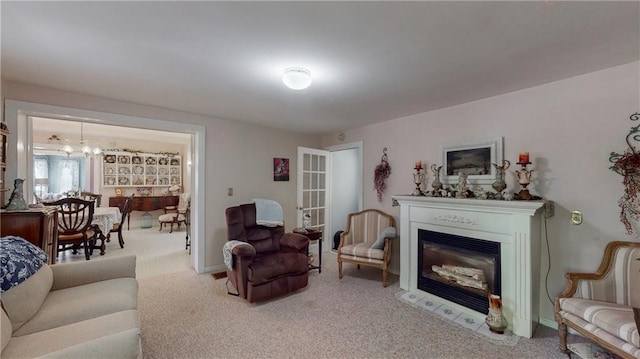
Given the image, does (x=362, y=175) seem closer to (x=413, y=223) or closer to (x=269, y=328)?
(x=413, y=223)

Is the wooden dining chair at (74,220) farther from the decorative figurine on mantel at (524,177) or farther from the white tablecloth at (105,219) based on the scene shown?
the decorative figurine on mantel at (524,177)

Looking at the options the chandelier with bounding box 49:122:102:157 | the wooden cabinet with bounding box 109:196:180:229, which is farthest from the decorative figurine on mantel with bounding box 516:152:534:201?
the chandelier with bounding box 49:122:102:157

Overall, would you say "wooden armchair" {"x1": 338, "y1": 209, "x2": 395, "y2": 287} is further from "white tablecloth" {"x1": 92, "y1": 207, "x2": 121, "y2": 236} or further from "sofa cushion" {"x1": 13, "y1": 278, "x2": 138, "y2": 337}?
"white tablecloth" {"x1": 92, "y1": 207, "x2": 121, "y2": 236}

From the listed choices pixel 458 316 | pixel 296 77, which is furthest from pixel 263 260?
pixel 458 316

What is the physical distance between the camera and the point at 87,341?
4.08 feet

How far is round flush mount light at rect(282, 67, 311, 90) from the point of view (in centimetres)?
202

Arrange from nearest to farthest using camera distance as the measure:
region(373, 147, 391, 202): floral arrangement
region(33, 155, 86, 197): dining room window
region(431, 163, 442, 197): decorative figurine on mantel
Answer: region(431, 163, 442, 197): decorative figurine on mantel < region(373, 147, 391, 202): floral arrangement < region(33, 155, 86, 197): dining room window

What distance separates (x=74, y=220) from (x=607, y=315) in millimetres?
6167

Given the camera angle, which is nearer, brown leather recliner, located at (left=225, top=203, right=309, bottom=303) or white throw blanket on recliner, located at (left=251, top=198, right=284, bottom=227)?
brown leather recliner, located at (left=225, top=203, right=309, bottom=303)

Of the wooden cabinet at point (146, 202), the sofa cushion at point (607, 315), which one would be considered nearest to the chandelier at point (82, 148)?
the wooden cabinet at point (146, 202)

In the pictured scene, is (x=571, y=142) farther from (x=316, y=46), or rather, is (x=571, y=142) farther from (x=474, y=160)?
(x=316, y=46)

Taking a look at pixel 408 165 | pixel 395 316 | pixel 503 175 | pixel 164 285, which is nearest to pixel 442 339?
Result: pixel 395 316

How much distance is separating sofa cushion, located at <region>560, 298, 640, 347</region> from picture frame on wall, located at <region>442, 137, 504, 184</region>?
1241mm

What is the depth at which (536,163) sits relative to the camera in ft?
8.06
